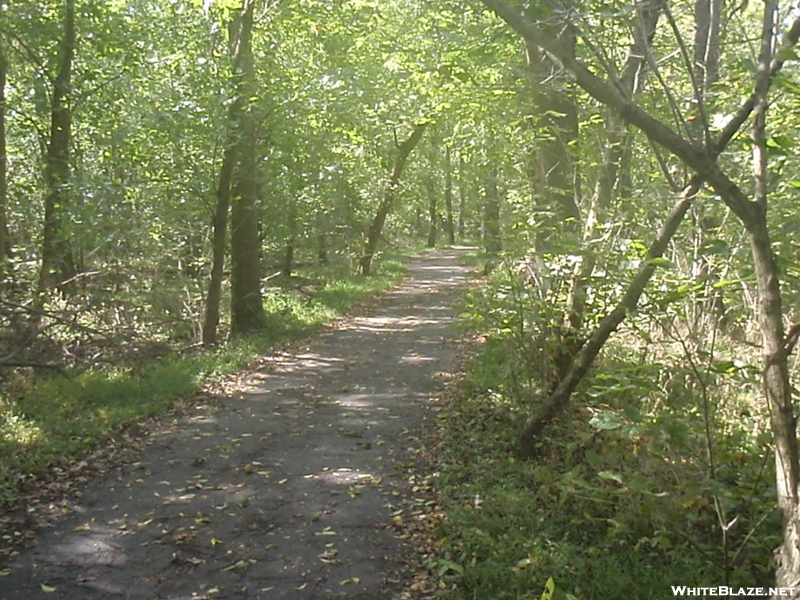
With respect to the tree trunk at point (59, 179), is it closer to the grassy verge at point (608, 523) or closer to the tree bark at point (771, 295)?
the grassy verge at point (608, 523)

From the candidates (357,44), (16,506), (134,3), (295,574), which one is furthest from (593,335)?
(357,44)

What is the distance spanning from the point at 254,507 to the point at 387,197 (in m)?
21.3

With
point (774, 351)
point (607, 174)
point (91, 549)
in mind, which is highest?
point (607, 174)

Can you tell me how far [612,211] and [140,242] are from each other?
887cm

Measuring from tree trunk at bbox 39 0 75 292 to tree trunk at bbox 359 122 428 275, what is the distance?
14091 mm

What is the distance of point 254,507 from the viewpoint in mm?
6621

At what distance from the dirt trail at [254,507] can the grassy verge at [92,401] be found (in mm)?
634

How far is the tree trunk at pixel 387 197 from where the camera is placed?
88.0 feet

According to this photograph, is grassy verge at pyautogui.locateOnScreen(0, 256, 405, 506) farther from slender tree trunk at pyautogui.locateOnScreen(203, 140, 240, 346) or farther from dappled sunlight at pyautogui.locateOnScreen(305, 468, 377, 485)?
dappled sunlight at pyautogui.locateOnScreen(305, 468, 377, 485)

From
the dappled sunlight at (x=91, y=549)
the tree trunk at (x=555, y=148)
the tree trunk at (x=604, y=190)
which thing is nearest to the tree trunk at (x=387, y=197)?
the tree trunk at (x=555, y=148)

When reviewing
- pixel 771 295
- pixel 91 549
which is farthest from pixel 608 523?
pixel 91 549

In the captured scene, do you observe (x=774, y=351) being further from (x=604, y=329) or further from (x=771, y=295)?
(x=604, y=329)

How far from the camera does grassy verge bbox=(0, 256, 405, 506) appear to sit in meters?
7.70

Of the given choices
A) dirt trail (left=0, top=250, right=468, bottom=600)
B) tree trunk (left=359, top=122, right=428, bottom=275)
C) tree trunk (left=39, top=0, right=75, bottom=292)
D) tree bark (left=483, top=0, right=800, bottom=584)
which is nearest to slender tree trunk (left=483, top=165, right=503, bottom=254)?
dirt trail (left=0, top=250, right=468, bottom=600)
